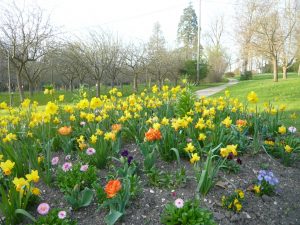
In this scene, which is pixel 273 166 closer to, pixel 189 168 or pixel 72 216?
pixel 189 168

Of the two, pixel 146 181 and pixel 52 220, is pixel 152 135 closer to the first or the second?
pixel 146 181

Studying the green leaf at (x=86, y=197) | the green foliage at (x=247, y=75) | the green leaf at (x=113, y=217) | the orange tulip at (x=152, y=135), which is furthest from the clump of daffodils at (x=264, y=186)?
the green foliage at (x=247, y=75)

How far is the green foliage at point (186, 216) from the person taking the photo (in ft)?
6.48

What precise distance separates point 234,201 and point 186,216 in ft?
1.87

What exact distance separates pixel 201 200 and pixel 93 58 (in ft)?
56.8

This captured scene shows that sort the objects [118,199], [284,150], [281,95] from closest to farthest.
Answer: [118,199]
[284,150]
[281,95]

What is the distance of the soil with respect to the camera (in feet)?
7.28

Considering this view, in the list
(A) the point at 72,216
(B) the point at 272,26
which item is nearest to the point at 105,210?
(A) the point at 72,216

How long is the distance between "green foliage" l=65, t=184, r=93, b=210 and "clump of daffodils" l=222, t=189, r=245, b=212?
4.00ft

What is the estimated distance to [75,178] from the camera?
2.51 metres

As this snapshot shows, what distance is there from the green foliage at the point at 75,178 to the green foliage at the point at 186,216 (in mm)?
874

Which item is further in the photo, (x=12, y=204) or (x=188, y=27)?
(x=188, y=27)

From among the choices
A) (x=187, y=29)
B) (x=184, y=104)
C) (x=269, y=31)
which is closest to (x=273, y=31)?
(x=269, y=31)

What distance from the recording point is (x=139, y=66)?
24.6 m
